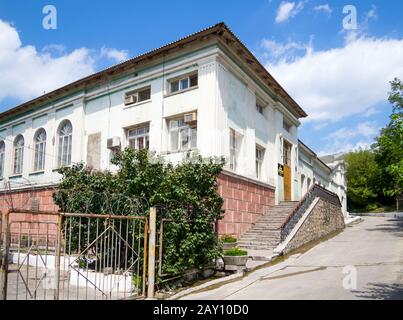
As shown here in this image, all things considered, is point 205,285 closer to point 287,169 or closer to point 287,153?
point 287,169

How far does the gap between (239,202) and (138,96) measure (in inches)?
279

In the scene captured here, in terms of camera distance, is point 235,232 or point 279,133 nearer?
point 235,232

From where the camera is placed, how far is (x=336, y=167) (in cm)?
4091

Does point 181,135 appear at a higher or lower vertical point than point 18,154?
lower

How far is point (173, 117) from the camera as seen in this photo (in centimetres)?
1661

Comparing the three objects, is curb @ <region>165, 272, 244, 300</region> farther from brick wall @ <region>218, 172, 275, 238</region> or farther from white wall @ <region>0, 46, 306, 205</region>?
white wall @ <region>0, 46, 306, 205</region>

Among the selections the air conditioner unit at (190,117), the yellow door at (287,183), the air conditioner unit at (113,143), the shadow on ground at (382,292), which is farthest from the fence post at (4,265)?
the yellow door at (287,183)

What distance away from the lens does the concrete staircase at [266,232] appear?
50.4 ft

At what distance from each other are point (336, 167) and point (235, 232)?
28.3m

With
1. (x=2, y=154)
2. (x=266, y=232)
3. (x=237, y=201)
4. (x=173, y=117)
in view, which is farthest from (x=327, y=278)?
(x=2, y=154)

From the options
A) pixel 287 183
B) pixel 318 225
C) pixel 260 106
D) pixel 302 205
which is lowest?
pixel 318 225
